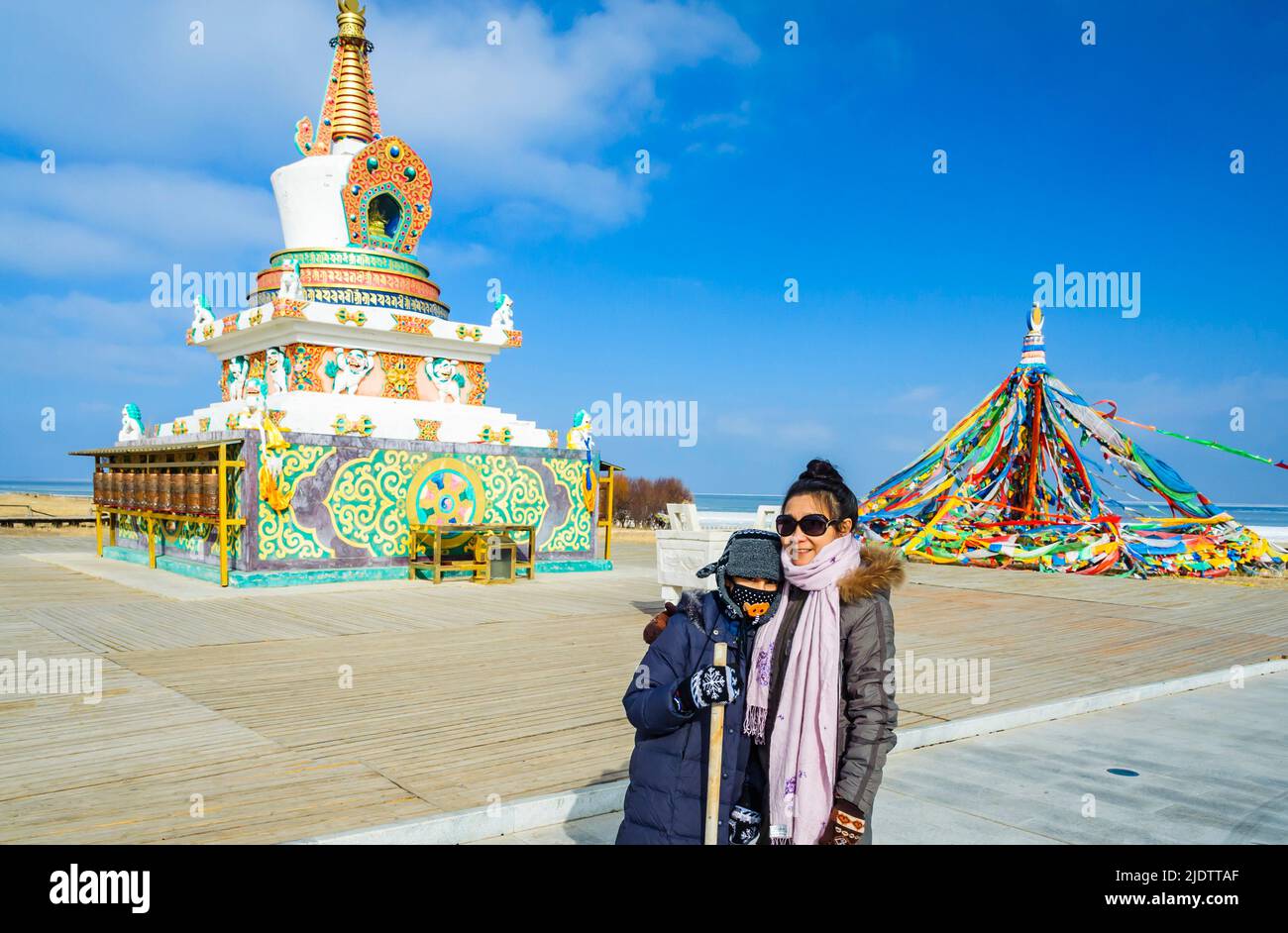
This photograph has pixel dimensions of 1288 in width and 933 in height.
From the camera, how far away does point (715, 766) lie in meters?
2.81

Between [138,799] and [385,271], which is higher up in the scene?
[385,271]

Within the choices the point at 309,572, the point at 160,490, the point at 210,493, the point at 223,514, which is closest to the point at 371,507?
the point at 309,572

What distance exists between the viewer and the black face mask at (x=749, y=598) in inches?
118

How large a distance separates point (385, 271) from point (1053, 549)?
14108 mm

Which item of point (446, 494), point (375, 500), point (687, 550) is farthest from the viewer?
point (446, 494)

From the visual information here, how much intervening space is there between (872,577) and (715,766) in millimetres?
787

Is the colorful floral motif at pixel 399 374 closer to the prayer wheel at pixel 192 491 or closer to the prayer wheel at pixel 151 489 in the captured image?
the prayer wheel at pixel 192 491

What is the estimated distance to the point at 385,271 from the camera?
52.7 ft

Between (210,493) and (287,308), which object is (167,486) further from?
(287,308)

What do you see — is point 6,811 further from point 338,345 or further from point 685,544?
point 338,345

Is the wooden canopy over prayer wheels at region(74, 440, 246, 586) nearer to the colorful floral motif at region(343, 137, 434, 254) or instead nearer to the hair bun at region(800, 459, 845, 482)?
the colorful floral motif at region(343, 137, 434, 254)

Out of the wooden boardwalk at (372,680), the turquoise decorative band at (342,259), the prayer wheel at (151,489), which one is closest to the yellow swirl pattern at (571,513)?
the wooden boardwalk at (372,680)

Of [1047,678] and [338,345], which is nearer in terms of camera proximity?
[1047,678]
